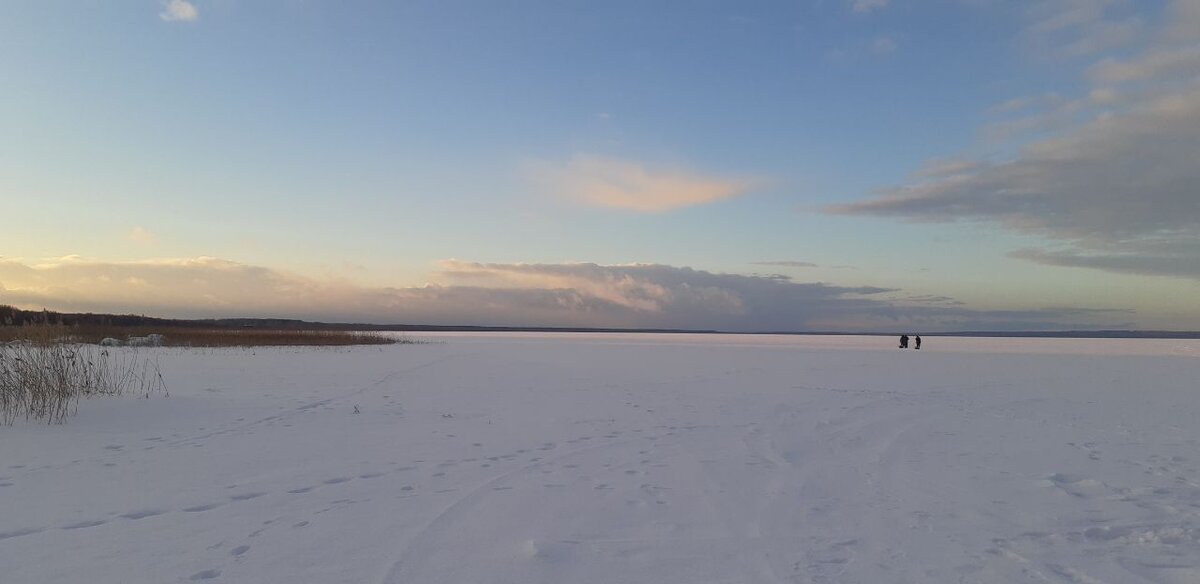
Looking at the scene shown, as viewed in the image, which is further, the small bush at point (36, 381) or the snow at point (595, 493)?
the small bush at point (36, 381)

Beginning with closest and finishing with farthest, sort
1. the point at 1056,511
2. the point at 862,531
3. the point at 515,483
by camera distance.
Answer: the point at 862,531, the point at 1056,511, the point at 515,483

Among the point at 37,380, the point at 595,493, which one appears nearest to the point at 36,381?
the point at 37,380

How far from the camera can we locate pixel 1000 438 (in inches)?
315

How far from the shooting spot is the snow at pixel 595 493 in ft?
12.1

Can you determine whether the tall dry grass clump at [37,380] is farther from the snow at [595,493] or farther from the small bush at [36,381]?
the snow at [595,493]

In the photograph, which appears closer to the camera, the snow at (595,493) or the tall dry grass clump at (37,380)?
the snow at (595,493)

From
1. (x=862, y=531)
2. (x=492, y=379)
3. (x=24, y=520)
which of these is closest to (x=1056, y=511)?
(x=862, y=531)

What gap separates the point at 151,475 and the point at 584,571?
14.0ft

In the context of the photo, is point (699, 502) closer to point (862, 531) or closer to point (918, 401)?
point (862, 531)

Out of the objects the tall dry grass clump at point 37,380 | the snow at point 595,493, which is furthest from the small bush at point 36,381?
the snow at point 595,493

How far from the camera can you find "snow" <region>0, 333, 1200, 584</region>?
12.1ft

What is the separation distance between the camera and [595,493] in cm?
526

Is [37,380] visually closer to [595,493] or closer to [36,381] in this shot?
[36,381]

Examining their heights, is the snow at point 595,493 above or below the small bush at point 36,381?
below
